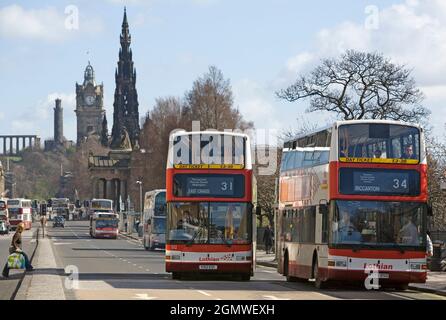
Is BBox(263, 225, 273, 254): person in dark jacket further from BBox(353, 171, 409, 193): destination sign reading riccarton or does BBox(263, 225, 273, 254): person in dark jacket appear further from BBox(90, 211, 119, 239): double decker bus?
BBox(353, 171, 409, 193): destination sign reading riccarton

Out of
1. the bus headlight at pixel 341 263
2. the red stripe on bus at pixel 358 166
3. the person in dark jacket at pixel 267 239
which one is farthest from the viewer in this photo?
the person in dark jacket at pixel 267 239

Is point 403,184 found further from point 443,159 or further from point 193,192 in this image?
point 443,159

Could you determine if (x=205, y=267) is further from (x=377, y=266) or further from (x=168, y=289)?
(x=377, y=266)

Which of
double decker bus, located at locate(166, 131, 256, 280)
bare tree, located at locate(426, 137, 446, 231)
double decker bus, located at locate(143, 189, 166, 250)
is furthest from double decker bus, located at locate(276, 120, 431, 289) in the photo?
double decker bus, located at locate(143, 189, 166, 250)

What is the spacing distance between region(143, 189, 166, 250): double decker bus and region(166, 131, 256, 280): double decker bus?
3669 centimetres

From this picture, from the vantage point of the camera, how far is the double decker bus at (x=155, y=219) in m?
71.4

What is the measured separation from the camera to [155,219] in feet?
239

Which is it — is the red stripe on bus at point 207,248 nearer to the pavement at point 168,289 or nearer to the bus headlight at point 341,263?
the pavement at point 168,289

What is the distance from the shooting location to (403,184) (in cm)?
2972

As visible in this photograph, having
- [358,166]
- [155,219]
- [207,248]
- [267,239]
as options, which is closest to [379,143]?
[358,166]

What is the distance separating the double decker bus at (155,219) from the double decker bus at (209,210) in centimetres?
3669

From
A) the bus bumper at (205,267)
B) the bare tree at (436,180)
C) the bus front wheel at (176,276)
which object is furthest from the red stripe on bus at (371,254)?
the bare tree at (436,180)

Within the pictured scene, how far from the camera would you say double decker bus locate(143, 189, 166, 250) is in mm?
71438
